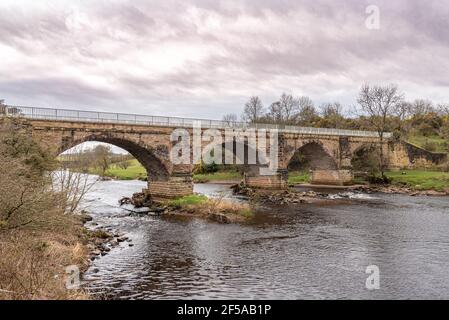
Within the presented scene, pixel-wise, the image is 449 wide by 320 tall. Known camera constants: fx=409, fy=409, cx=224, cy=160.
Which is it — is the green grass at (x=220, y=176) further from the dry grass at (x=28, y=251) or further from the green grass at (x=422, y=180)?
the dry grass at (x=28, y=251)

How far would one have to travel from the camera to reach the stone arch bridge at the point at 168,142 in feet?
111

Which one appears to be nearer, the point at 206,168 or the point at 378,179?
the point at 378,179

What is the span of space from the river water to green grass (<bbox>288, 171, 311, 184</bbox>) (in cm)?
3468

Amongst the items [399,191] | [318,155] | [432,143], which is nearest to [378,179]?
[399,191]

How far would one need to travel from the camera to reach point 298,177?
7194 cm

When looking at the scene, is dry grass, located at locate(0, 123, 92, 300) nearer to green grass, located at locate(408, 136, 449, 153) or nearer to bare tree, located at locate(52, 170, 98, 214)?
bare tree, located at locate(52, 170, 98, 214)

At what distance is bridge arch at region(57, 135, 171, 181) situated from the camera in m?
35.3

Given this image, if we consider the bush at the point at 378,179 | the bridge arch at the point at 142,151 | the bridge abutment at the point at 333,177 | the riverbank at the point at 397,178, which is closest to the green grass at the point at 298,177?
the riverbank at the point at 397,178

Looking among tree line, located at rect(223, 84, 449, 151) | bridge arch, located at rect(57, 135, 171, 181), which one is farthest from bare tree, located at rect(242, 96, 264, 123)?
bridge arch, located at rect(57, 135, 171, 181)

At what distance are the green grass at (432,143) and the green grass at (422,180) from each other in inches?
455

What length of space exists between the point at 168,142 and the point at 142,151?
2.82 metres

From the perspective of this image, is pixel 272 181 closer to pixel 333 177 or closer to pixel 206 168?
pixel 333 177
